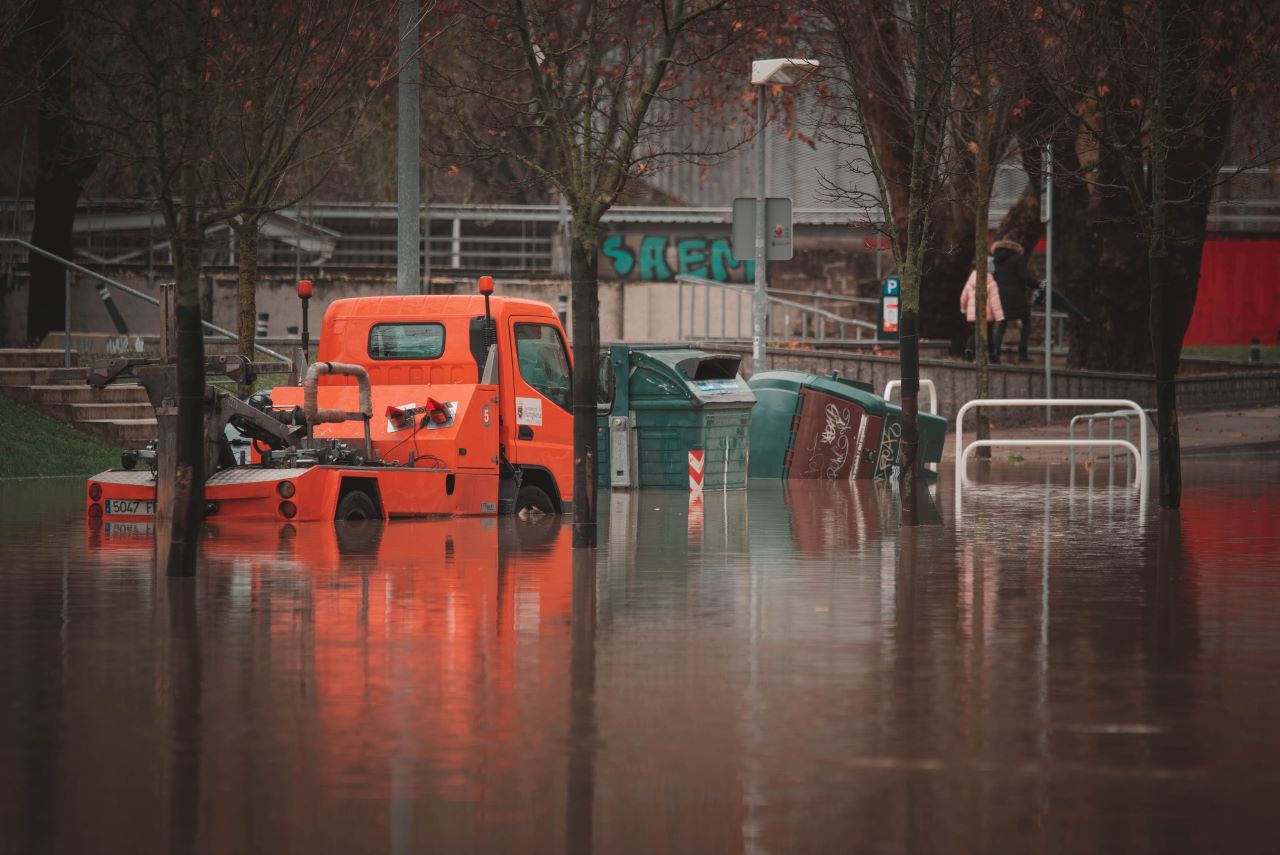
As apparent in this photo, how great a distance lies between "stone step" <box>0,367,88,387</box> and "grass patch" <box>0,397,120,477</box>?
417 mm

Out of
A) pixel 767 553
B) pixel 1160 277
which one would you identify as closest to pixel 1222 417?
pixel 1160 277

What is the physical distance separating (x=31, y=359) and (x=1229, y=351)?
96.4 feet

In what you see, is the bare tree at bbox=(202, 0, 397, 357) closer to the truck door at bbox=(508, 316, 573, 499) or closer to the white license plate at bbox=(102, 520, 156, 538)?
the truck door at bbox=(508, 316, 573, 499)

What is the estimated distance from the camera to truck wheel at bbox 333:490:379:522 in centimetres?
1590

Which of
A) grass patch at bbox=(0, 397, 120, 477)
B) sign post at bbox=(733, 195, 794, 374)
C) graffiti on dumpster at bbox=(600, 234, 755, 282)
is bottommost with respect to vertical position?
grass patch at bbox=(0, 397, 120, 477)

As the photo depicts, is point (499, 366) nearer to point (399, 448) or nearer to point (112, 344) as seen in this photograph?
point (399, 448)

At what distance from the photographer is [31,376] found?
25.7m

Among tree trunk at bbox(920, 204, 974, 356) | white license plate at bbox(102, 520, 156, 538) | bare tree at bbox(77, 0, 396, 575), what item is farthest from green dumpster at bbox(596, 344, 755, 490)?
tree trunk at bbox(920, 204, 974, 356)

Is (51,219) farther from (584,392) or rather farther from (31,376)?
(584,392)

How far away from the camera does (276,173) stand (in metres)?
14.8

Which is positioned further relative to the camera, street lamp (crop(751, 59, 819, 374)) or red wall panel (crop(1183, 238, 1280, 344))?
red wall panel (crop(1183, 238, 1280, 344))

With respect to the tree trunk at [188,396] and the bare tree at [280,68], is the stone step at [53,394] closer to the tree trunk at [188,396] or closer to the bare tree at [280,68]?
Result: the bare tree at [280,68]

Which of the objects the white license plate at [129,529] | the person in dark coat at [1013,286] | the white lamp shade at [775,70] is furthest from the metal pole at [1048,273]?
the white license plate at [129,529]

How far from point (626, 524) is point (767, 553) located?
3.01 m
